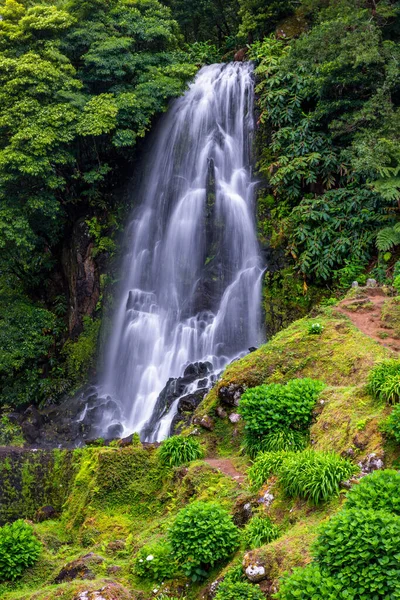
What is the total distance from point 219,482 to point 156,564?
1460 millimetres

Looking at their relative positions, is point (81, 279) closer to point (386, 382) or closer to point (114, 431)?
point (114, 431)

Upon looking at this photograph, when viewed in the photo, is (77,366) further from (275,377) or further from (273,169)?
(275,377)

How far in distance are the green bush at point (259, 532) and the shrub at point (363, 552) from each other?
1210 mm

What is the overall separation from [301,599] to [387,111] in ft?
37.3

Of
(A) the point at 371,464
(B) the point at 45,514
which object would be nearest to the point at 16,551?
(B) the point at 45,514

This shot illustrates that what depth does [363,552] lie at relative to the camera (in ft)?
12.9

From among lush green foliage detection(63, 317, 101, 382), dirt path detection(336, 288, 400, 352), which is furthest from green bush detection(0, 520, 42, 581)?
lush green foliage detection(63, 317, 101, 382)

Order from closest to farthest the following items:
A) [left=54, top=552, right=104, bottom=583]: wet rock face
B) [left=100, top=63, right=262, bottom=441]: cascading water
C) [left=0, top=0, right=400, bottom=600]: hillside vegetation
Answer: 1. [left=0, top=0, right=400, bottom=600]: hillside vegetation
2. [left=54, top=552, right=104, bottom=583]: wet rock face
3. [left=100, top=63, right=262, bottom=441]: cascading water

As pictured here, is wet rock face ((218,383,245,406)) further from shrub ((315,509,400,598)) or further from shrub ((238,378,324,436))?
shrub ((315,509,400,598))

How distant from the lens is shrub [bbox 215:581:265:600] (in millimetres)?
4613

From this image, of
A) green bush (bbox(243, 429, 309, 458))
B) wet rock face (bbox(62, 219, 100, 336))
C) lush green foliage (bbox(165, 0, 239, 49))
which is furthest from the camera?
lush green foliage (bbox(165, 0, 239, 49))

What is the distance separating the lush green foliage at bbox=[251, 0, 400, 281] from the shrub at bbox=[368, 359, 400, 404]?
6.21 metres

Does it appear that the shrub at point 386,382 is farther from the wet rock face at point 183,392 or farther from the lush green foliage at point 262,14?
the lush green foliage at point 262,14

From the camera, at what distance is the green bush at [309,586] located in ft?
12.8
